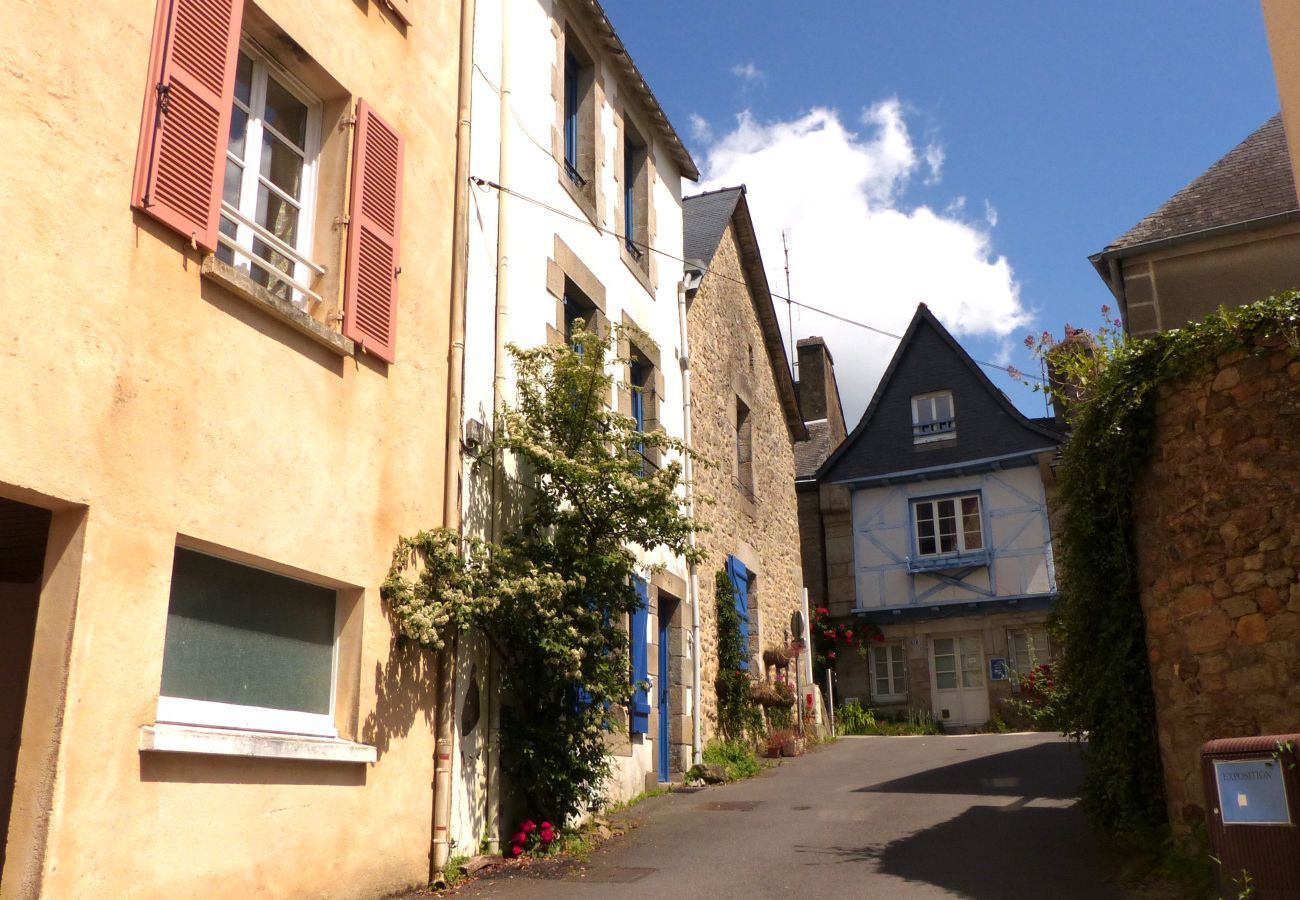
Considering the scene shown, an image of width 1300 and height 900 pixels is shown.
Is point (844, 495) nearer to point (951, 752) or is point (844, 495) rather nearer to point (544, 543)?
point (951, 752)

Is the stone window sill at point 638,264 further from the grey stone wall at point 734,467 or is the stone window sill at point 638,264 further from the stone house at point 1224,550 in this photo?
the stone house at point 1224,550

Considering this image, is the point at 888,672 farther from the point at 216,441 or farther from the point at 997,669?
the point at 216,441

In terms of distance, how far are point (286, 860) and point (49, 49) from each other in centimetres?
363

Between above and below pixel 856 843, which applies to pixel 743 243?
above

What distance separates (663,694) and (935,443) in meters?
11.8

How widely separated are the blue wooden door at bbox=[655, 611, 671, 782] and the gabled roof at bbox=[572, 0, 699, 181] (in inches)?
196

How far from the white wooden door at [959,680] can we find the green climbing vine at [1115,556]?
490 inches

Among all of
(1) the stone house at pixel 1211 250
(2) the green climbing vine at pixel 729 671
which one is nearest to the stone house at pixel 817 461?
(2) the green climbing vine at pixel 729 671

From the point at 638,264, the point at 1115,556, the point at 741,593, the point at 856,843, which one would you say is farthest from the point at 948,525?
the point at 1115,556

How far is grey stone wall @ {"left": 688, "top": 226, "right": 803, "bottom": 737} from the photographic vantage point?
40.9ft

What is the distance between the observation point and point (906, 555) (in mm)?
21000

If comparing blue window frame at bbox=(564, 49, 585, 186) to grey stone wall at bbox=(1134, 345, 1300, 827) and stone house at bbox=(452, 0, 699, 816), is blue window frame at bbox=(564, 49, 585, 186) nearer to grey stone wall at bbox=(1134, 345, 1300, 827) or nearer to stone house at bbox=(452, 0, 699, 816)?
stone house at bbox=(452, 0, 699, 816)

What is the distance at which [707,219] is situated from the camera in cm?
1520

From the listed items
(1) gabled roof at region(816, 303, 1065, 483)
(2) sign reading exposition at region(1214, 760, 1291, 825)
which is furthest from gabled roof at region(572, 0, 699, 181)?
(1) gabled roof at region(816, 303, 1065, 483)
